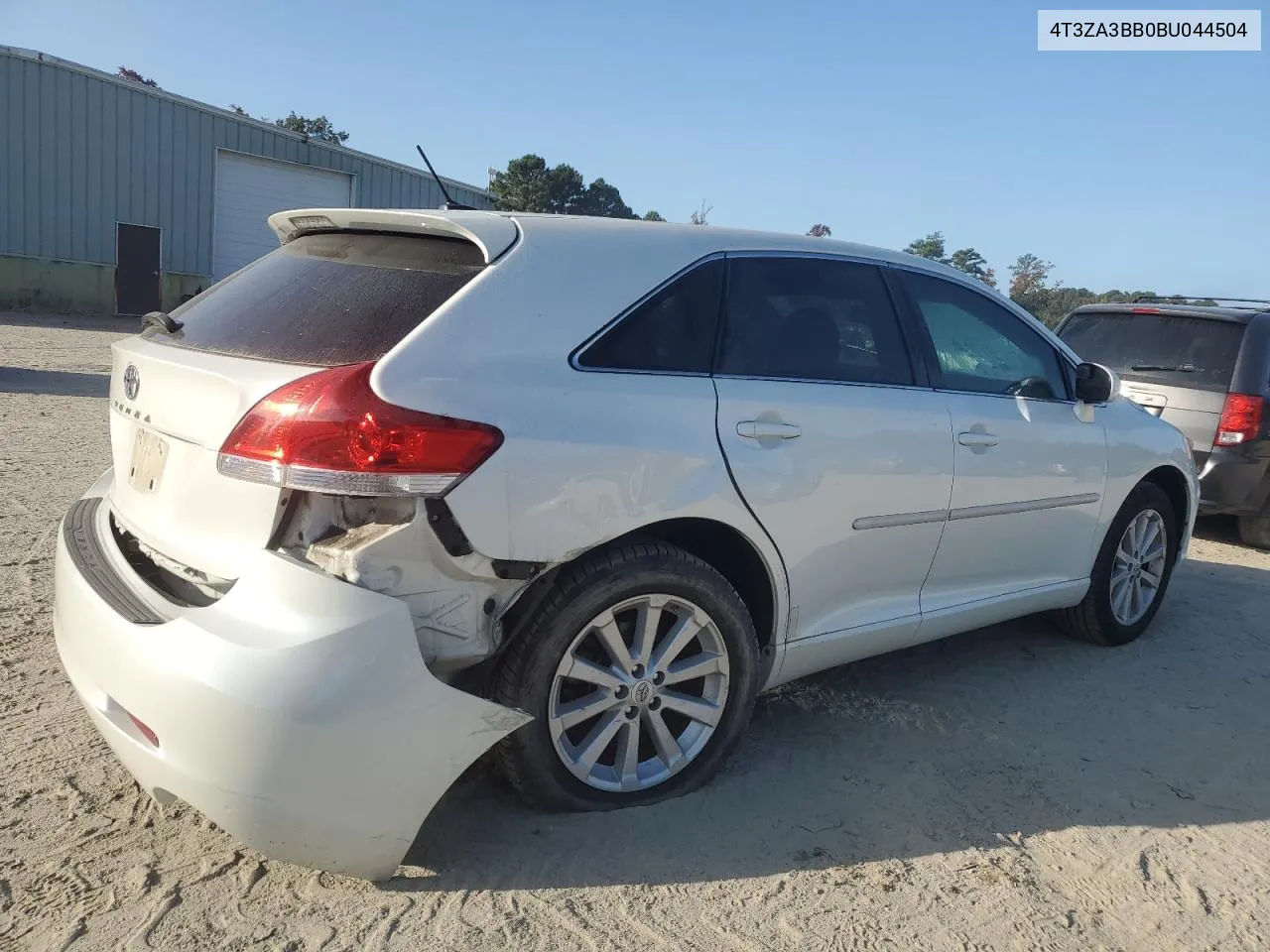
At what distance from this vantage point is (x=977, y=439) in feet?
12.2

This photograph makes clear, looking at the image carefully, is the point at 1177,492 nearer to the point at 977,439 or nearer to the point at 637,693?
the point at 977,439

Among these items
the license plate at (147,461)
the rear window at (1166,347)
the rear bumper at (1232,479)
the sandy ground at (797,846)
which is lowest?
the sandy ground at (797,846)

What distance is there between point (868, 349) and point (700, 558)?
3.42 feet

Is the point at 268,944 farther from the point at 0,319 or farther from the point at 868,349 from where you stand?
the point at 0,319

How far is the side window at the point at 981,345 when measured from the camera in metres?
3.79

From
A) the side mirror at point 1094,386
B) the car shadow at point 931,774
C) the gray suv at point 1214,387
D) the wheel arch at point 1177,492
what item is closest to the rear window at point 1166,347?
the gray suv at point 1214,387

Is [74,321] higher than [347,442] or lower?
lower

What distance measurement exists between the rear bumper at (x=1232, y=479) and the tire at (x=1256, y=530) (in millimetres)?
299

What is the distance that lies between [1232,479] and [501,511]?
20.1 feet

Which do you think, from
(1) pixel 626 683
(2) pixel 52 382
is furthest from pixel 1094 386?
(2) pixel 52 382

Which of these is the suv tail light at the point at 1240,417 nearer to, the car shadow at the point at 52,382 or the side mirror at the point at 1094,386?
the side mirror at the point at 1094,386

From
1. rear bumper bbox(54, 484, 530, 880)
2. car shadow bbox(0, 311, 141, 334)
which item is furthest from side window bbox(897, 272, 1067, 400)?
car shadow bbox(0, 311, 141, 334)

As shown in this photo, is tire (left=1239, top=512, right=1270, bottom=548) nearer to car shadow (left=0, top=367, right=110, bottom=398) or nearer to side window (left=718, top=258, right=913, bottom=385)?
side window (left=718, top=258, right=913, bottom=385)

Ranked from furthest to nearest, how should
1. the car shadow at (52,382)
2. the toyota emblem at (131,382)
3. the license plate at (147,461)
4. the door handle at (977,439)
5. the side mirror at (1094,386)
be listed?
the car shadow at (52,382)
the side mirror at (1094,386)
the door handle at (977,439)
the toyota emblem at (131,382)
the license plate at (147,461)
